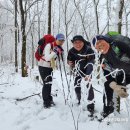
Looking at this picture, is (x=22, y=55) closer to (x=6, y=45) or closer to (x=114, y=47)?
(x=114, y=47)

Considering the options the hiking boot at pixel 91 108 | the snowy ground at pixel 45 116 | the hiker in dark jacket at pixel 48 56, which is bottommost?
the snowy ground at pixel 45 116

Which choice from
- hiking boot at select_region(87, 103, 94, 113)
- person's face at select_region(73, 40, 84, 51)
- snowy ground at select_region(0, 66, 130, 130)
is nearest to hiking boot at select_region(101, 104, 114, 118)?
snowy ground at select_region(0, 66, 130, 130)

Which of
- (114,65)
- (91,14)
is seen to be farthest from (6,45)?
(114,65)

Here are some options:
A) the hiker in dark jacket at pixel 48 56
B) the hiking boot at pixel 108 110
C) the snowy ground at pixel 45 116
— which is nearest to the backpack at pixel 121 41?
the snowy ground at pixel 45 116

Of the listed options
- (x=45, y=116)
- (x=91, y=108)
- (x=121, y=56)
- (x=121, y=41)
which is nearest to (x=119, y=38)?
(x=121, y=41)

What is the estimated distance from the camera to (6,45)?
162ft

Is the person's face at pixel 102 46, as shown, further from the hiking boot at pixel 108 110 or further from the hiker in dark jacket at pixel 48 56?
the hiker in dark jacket at pixel 48 56

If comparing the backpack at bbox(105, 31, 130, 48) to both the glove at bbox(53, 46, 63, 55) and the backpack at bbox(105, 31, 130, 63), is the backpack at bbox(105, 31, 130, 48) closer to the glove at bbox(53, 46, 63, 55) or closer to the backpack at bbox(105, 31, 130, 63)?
the backpack at bbox(105, 31, 130, 63)

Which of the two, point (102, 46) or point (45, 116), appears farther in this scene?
point (45, 116)

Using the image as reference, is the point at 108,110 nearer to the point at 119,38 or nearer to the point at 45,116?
the point at 45,116

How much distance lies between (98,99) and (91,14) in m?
32.3

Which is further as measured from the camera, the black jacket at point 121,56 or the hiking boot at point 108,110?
the hiking boot at point 108,110

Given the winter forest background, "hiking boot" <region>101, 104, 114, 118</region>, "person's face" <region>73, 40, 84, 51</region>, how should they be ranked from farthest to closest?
the winter forest background → "person's face" <region>73, 40, 84, 51</region> → "hiking boot" <region>101, 104, 114, 118</region>

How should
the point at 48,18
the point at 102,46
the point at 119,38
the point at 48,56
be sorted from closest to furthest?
1. the point at 102,46
2. the point at 119,38
3. the point at 48,56
4. the point at 48,18
